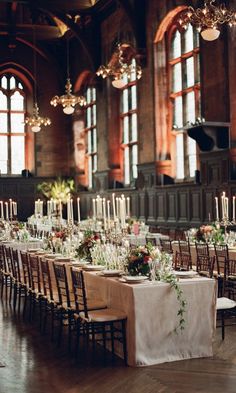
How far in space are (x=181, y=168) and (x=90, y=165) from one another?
8018mm

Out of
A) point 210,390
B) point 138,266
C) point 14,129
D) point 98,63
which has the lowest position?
→ point 210,390

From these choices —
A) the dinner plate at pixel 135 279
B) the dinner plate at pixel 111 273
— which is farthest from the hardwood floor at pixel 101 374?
the dinner plate at pixel 111 273

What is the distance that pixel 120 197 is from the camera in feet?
65.2

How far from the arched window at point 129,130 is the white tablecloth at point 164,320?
13.3 metres

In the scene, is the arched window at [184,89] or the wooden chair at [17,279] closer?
the wooden chair at [17,279]

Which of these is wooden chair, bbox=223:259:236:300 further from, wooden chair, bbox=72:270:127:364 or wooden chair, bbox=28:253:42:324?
wooden chair, bbox=28:253:42:324

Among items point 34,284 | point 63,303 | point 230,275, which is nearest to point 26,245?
point 34,284

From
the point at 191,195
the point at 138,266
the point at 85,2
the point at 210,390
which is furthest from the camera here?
the point at 85,2

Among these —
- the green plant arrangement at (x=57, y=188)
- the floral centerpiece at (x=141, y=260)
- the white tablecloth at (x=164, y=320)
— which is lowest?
the white tablecloth at (x=164, y=320)

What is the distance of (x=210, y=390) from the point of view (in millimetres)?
5027

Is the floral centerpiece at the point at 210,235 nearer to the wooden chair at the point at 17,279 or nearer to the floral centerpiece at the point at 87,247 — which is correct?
the floral centerpiece at the point at 87,247

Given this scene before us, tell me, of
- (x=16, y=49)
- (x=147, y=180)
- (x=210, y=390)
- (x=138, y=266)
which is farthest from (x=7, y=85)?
(x=210, y=390)

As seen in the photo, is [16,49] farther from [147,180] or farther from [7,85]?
[147,180]

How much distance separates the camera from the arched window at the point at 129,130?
1980 cm
